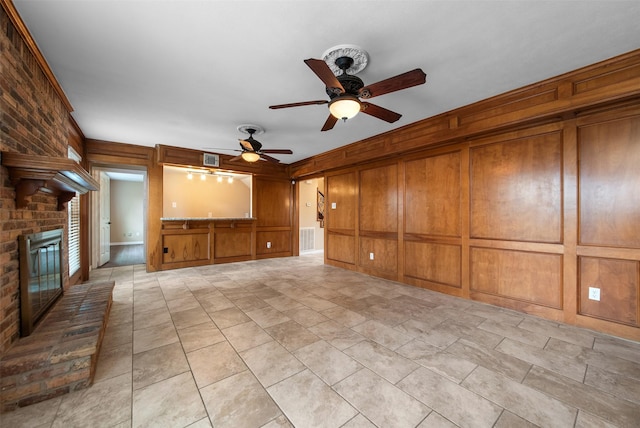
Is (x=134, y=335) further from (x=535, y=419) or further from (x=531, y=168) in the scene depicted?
(x=531, y=168)

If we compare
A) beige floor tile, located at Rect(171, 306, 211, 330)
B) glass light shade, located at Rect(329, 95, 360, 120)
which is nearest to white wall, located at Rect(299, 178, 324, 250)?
beige floor tile, located at Rect(171, 306, 211, 330)

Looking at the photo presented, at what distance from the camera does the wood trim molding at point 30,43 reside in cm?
164

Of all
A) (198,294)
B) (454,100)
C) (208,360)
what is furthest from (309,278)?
(454,100)

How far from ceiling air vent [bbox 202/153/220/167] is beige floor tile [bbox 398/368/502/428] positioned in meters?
5.24

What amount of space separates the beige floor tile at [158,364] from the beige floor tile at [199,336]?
0.28 ft

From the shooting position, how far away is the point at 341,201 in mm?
5527

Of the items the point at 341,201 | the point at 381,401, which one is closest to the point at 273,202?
the point at 341,201

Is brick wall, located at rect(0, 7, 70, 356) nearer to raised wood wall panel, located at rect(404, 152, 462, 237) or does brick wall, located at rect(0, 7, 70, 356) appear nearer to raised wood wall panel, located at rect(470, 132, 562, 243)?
raised wood wall panel, located at rect(404, 152, 462, 237)

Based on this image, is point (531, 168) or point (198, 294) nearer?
point (531, 168)

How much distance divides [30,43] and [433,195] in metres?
4.55

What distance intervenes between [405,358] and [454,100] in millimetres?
2884

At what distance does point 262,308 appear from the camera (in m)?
3.07

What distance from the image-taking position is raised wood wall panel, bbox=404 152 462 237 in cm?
361

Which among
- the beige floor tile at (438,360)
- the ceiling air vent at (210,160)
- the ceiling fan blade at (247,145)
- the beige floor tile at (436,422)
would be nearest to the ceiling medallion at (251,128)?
the ceiling fan blade at (247,145)
